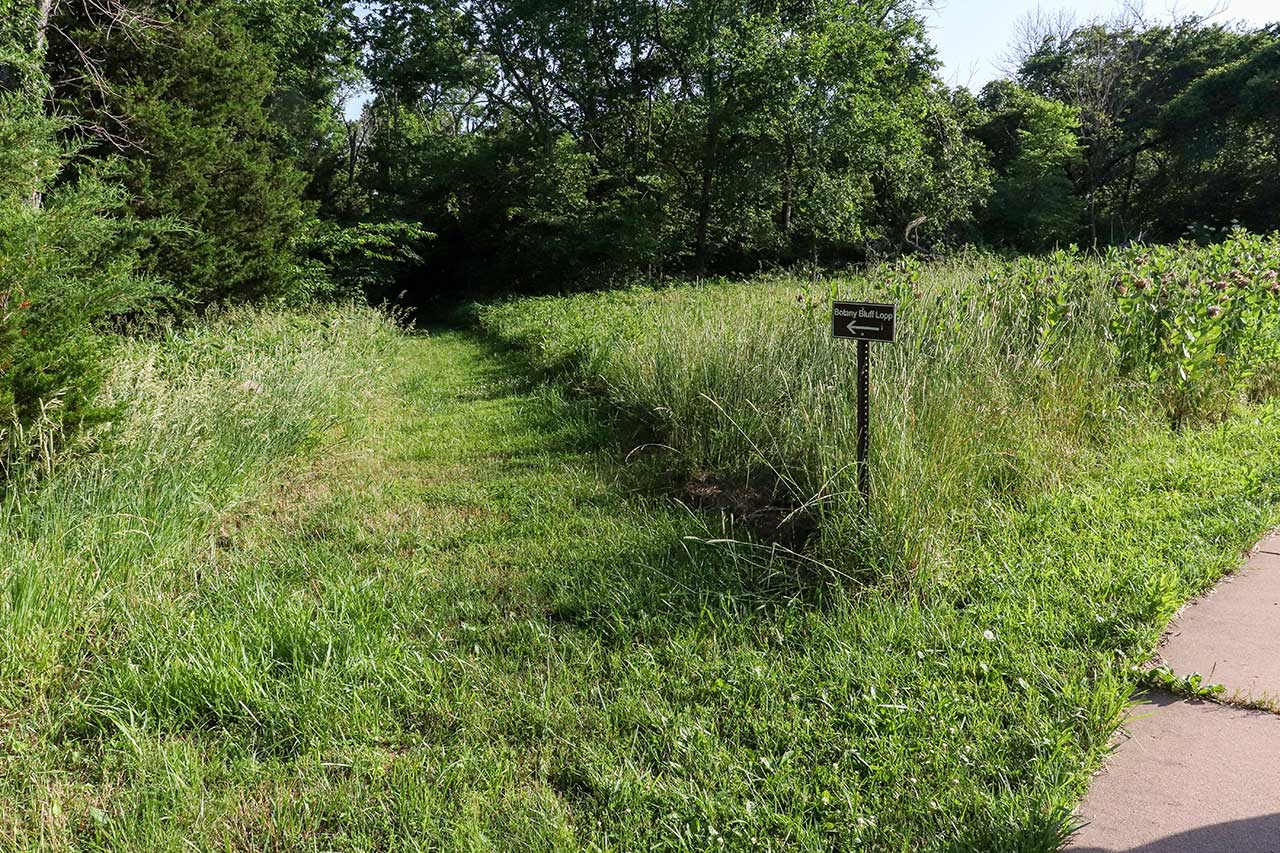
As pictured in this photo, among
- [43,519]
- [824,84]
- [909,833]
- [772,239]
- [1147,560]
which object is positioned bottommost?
[909,833]

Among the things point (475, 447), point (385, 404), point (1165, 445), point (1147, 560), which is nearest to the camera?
point (1147, 560)

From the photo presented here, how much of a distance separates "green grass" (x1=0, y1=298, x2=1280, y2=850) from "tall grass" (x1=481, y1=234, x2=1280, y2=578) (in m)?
0.28

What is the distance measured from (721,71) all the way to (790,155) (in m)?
3.34

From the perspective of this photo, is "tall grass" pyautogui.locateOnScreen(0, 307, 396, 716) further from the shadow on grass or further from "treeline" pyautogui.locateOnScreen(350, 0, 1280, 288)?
"treeline" pyautogui.locateOnScreen(350, 0, 1280, 288)

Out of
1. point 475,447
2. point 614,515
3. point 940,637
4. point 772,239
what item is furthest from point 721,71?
point 940,637

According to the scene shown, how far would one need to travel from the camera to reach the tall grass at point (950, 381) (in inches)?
150

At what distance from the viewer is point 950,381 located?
465cm

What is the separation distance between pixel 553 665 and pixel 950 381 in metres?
2.93

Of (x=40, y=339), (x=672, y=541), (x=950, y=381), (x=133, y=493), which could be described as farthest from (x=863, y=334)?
(x=40, y=339)

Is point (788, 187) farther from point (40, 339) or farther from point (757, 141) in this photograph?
point (40, 339)

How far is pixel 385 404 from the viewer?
9.01 m

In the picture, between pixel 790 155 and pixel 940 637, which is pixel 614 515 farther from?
pixel 790 155

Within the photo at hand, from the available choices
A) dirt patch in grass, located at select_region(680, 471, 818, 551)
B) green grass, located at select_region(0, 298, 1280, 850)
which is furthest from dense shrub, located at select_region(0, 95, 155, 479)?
dirt patch in grass, located at select_region(680, 471, 818, 551)

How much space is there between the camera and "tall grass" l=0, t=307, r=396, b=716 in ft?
10.1
